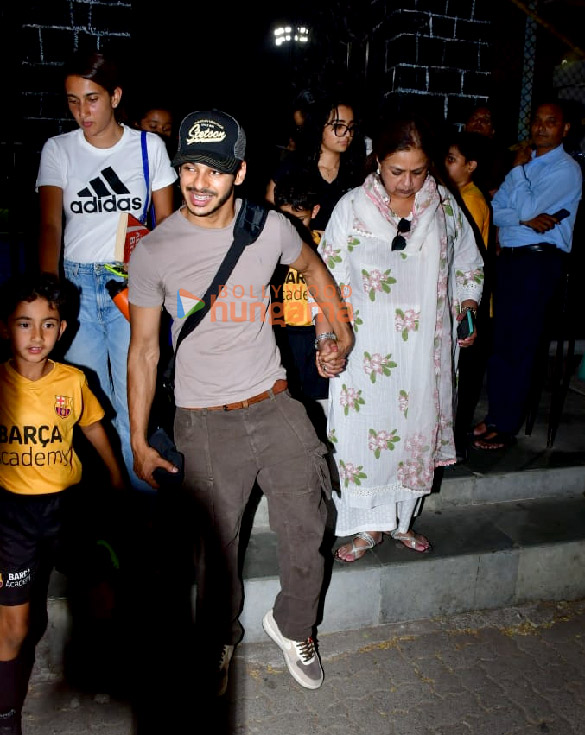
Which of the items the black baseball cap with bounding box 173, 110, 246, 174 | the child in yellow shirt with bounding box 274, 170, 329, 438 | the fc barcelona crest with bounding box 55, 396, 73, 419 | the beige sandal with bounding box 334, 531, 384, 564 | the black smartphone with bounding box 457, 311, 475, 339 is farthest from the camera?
the child in yellow shirt with bounding box 274, 170, 329, 438

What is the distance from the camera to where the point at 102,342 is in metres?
3.28

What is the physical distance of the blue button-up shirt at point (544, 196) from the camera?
4.28 metres

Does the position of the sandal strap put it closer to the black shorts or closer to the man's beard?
the black shorts

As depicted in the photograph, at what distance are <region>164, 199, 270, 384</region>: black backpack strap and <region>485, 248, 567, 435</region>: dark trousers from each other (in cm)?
249

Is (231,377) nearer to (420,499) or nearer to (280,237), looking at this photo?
(280,237)

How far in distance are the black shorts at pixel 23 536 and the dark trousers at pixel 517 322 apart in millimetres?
3126

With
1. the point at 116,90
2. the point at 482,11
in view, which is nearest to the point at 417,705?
the point at 116,90

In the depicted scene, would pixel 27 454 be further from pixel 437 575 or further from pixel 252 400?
pixel 437 575

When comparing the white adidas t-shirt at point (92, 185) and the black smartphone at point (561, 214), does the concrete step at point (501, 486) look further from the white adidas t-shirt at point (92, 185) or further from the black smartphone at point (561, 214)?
the white adidas t-shirt at point (92, 185)

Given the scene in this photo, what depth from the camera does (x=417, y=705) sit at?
111 inches

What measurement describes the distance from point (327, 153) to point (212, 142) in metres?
1.57

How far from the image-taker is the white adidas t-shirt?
3.08 metres

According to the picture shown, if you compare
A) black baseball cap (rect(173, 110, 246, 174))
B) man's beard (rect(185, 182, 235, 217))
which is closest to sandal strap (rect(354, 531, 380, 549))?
man's beard (rect(185, 182, 235, 217))

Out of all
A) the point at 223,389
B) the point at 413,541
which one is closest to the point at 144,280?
the point at 223,389
